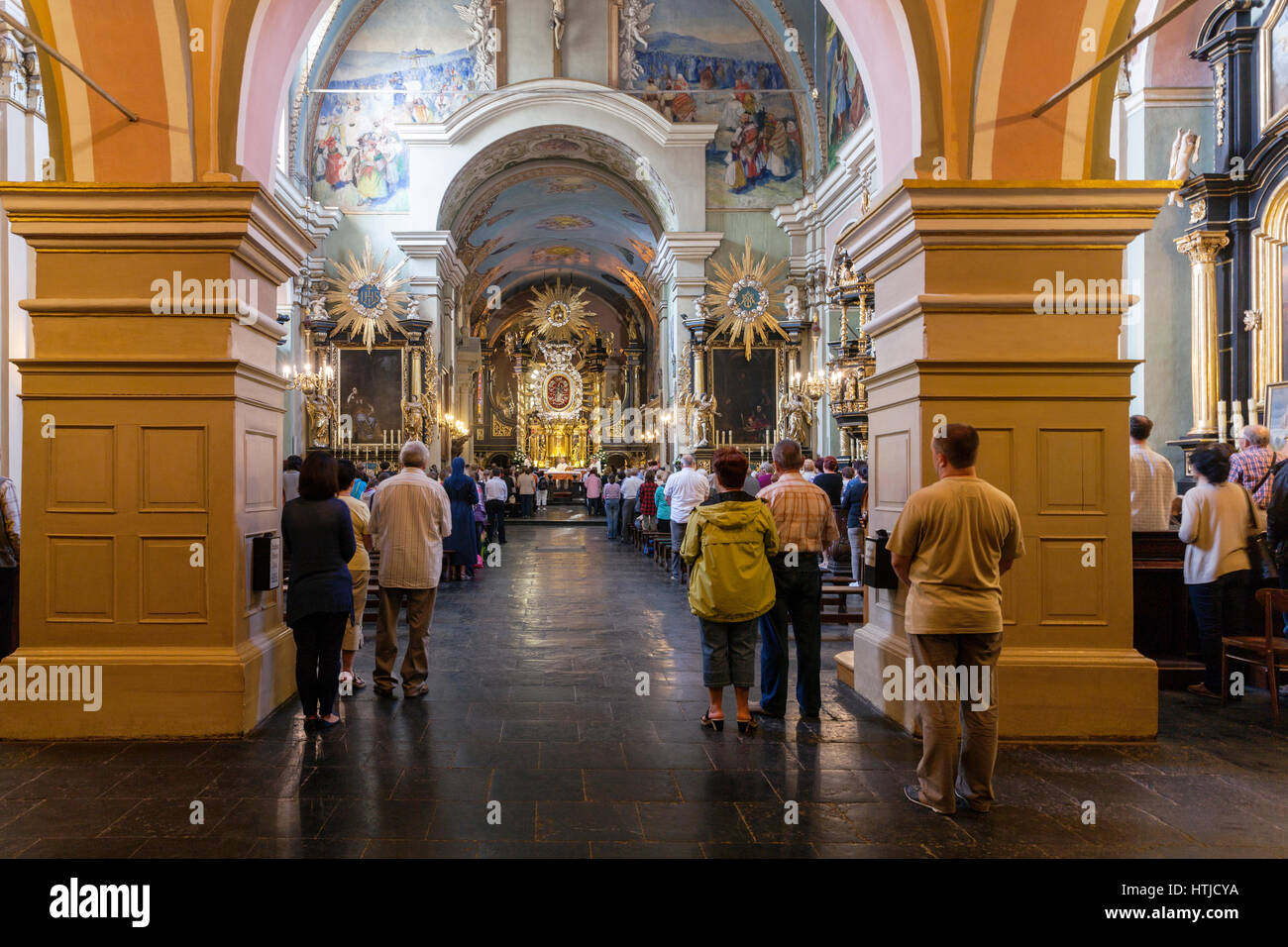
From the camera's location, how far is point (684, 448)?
1923 cm

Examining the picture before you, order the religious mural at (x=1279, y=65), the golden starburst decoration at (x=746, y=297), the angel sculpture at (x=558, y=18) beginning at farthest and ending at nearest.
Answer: the golden starburst decoration at (x=746, y=297) < the angel sculpture at (x=558, y=18) < the religious mural at (x=1279, y=65)

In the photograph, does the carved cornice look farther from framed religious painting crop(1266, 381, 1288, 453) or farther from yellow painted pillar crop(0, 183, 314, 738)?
→ yellow painted pillar crop(0, 183, 314, 738)

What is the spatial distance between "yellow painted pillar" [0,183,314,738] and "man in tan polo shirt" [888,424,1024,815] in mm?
3323

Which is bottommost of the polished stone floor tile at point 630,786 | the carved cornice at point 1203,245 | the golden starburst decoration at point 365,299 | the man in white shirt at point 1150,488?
the polished stone floor tile at point 630,786

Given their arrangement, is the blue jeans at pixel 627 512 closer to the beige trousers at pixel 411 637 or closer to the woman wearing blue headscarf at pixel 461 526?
the woman wearing blue headscarf at pixel 461 526

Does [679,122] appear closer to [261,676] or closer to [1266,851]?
[261,676]

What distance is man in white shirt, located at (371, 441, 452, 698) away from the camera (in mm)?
5312

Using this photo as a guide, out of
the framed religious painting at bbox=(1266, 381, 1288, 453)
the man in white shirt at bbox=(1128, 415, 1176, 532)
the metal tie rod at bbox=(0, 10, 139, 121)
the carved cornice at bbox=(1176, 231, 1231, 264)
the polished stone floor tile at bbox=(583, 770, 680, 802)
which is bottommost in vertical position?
the polished stone floor tile at bbox=(583, 770, 680, 802)

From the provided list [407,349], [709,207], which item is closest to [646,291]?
[709,207]

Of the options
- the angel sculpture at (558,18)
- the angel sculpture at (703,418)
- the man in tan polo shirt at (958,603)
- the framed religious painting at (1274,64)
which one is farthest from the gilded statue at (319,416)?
the man in tan polo shirt at (958,603)

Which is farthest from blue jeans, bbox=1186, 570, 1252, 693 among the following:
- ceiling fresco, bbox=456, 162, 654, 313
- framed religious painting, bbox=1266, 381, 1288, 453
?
ceiling fresco, bbox=456, 162, 654, 313

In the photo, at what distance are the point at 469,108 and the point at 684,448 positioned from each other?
803 centimetres

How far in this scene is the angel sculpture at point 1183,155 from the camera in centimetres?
1082

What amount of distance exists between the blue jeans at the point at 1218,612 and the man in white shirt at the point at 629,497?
11285 millimetres
